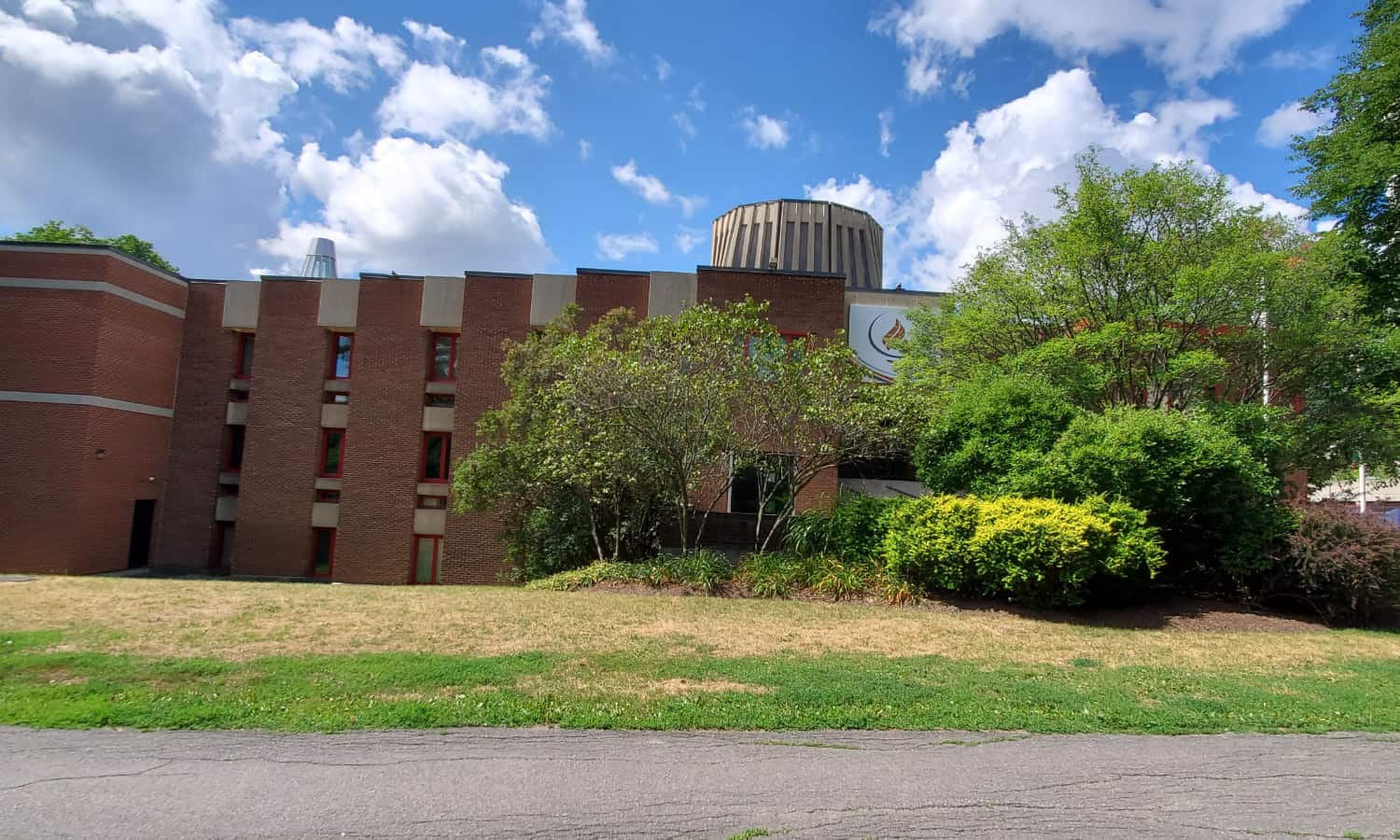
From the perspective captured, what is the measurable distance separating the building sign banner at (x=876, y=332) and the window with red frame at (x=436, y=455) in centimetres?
1273

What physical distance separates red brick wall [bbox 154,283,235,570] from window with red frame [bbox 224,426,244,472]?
0.19 meters

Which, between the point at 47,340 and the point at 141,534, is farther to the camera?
the point at 141,534

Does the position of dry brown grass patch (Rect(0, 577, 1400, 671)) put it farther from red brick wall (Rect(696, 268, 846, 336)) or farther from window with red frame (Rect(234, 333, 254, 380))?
window with red frame (Rect(234, 333, 254, 380))

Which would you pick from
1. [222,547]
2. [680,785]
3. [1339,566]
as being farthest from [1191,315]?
[222,547]

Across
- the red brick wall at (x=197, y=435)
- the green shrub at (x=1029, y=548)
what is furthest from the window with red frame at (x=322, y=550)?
the green shrub at (x=1029, y=548)

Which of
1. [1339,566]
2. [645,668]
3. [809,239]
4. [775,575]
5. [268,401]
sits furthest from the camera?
[809,239]

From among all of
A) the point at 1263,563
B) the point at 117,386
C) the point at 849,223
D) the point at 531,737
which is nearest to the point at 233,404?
the point at 117,386

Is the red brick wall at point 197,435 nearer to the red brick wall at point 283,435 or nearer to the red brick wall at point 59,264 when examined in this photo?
the red brick wall at point 283,435

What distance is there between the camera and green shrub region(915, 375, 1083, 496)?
13195 mm

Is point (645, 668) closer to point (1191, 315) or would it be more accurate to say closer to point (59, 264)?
point (1191, 315)

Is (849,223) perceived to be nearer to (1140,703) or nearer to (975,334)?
(975,334)

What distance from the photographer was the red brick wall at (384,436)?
69.9 ft

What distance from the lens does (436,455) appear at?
22.3 m

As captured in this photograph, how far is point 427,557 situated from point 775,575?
12.6 meters
